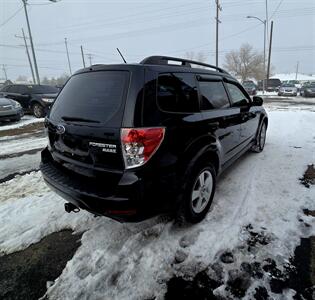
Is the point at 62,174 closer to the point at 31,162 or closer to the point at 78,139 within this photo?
the point at 78,139

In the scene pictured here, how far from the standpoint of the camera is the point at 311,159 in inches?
195

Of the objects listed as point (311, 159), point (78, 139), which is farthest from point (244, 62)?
point (78, 139)

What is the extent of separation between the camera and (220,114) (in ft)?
10.6

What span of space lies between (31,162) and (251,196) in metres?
4.62

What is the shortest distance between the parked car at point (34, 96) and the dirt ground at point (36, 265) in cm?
1057

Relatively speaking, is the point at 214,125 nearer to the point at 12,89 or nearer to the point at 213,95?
the point at 213,95

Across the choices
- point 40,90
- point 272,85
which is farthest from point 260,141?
point 272,85

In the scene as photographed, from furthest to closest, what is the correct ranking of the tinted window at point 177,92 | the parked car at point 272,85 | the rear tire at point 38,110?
the parked car at point 272,85 < the rear tire at point 38,110 < the tinted window at point 177,92

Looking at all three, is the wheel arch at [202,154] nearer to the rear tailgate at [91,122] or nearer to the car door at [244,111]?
the rear tailgate at [91,122]

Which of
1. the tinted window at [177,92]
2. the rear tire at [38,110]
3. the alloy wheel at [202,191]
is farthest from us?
the rear tire at [38,110]

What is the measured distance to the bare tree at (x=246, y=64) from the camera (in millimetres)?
55000

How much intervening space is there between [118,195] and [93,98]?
1.02 m

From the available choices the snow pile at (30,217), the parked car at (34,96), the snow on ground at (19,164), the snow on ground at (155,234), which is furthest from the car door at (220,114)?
the parked car at (34,96)

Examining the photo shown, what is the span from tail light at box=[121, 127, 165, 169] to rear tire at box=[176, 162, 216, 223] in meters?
0.56
